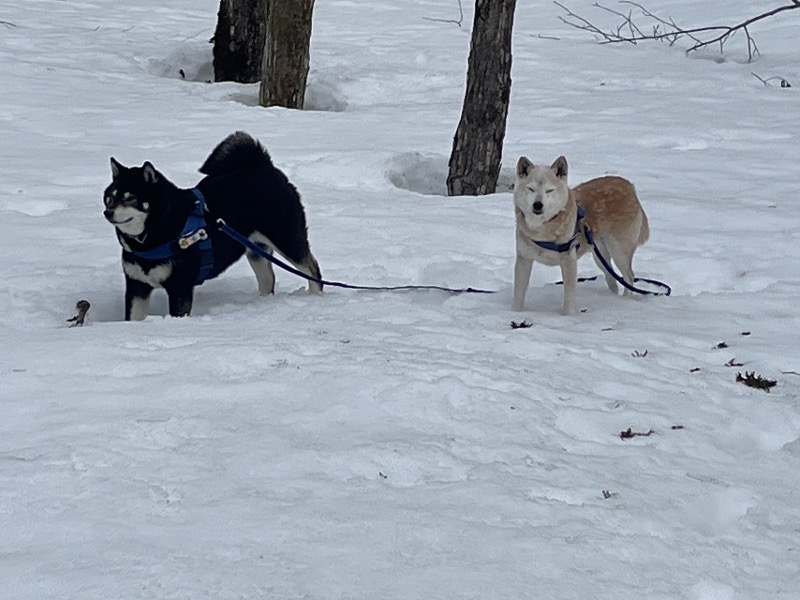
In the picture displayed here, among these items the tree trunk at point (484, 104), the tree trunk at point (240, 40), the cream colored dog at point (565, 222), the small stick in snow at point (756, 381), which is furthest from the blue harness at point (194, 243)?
the tree trunk at point (240, 40)

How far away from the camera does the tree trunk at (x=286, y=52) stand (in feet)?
33.3

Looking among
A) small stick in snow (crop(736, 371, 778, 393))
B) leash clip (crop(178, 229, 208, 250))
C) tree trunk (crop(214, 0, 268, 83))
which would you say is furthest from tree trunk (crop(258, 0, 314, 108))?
small stick in snow (crop(736, 371, 778, 393))

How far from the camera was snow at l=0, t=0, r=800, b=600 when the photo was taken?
8.77ft

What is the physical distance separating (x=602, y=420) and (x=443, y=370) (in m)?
0.67

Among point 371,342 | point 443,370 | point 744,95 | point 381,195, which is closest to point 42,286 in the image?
point 371,342

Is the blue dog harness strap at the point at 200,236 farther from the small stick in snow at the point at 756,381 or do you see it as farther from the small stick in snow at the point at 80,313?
the small stick in snow at the point at 756,381

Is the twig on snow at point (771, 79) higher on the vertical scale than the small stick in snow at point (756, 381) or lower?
higher

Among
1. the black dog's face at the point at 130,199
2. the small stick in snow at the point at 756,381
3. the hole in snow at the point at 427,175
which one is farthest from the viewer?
the hole in snow at the point at 427,175

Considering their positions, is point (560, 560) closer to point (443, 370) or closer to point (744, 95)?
point (443, 370)

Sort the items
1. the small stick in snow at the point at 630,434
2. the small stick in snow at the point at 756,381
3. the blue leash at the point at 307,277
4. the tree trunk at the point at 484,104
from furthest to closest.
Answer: the tree trunk at the point at 484,104 → the blue leash at the point at 307,277 → the small stick in snow at the point at 756,381 → the small stick in snow at the point at 630,434

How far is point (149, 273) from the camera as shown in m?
5.29

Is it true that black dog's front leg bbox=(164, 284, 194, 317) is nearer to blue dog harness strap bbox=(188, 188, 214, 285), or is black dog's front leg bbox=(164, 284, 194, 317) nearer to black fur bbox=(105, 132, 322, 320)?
black fur bbox=(105, 132, 322, 320)

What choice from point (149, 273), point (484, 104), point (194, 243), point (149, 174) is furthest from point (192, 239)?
point (484, 104)

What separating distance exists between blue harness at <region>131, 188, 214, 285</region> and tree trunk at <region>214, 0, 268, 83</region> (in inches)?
270
